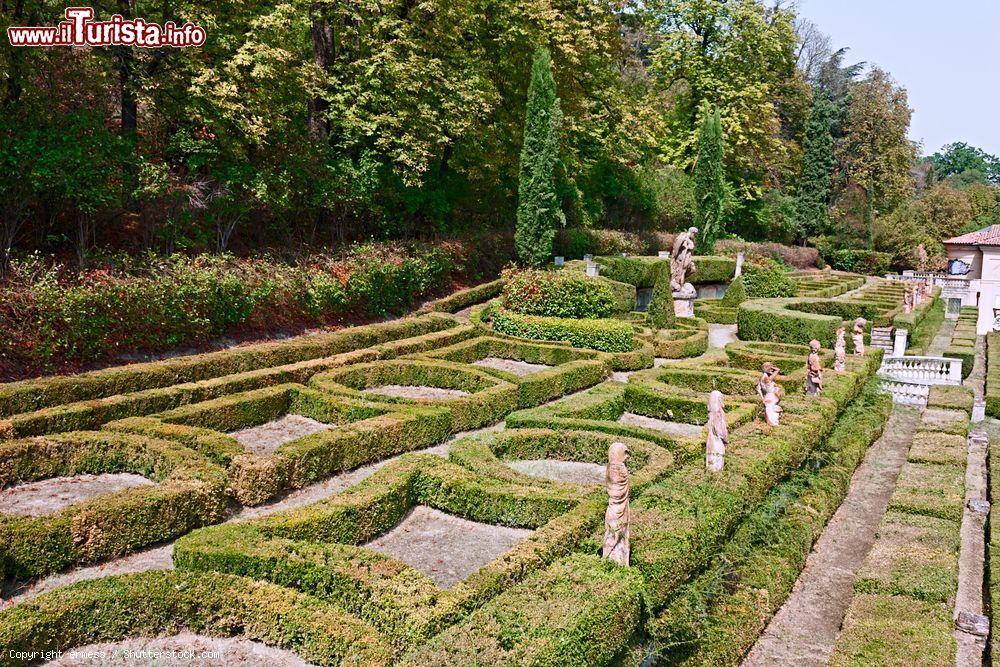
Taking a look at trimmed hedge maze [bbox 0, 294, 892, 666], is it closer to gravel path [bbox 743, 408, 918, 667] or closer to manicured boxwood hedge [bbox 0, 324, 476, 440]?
manicured boxwood hedge [bbox 0, 324, 476, 440]

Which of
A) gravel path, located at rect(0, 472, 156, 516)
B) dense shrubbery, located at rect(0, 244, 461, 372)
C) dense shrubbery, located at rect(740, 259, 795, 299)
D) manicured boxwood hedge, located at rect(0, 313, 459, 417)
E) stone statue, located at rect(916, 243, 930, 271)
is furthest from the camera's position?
stone statue, located at rect(916, 243, 930, 271)

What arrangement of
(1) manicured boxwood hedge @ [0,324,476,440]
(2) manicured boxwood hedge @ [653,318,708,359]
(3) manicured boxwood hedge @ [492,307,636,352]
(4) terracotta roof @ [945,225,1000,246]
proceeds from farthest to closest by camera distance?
1. (4) terracotta roof @ [945,225,1000,246]
2. (2) manicured boxwood hedge @ [653,318,708,359]
3. (3) manicured boxwood hedge @ [492,307,636,352]
4. (1) manicured boxwood hedge @ [0,324,476,440]

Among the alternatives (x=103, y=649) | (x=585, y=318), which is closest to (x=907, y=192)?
(x=585, y=318)

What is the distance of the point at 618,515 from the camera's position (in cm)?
849

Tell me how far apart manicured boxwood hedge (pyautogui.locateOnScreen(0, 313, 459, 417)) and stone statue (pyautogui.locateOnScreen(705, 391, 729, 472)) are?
11.5 metres

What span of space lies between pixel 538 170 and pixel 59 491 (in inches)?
932

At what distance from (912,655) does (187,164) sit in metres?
22.7

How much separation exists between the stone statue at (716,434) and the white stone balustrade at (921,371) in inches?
572

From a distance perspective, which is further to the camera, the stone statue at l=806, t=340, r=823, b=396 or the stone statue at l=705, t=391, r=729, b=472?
the stone statue at l=806, t=340, r=823, b=396

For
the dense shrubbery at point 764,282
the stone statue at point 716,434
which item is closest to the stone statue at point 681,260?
the dense shrubbery at point 764,282

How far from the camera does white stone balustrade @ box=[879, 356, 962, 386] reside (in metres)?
23.5

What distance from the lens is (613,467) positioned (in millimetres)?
8516

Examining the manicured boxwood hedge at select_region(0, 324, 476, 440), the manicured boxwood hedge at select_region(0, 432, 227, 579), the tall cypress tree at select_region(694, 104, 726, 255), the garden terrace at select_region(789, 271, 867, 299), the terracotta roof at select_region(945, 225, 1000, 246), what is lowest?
the manicured boxwood hedge at select_region(0, 432, 227, 579)

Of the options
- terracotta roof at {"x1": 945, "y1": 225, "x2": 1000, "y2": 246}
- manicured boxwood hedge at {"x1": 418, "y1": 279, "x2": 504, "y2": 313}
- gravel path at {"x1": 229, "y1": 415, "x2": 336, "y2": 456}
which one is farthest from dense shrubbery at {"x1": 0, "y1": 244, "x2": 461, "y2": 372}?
terracotta roof at {"x1": 945, "y1": 225, "x2": 1000, "y2": 246}
